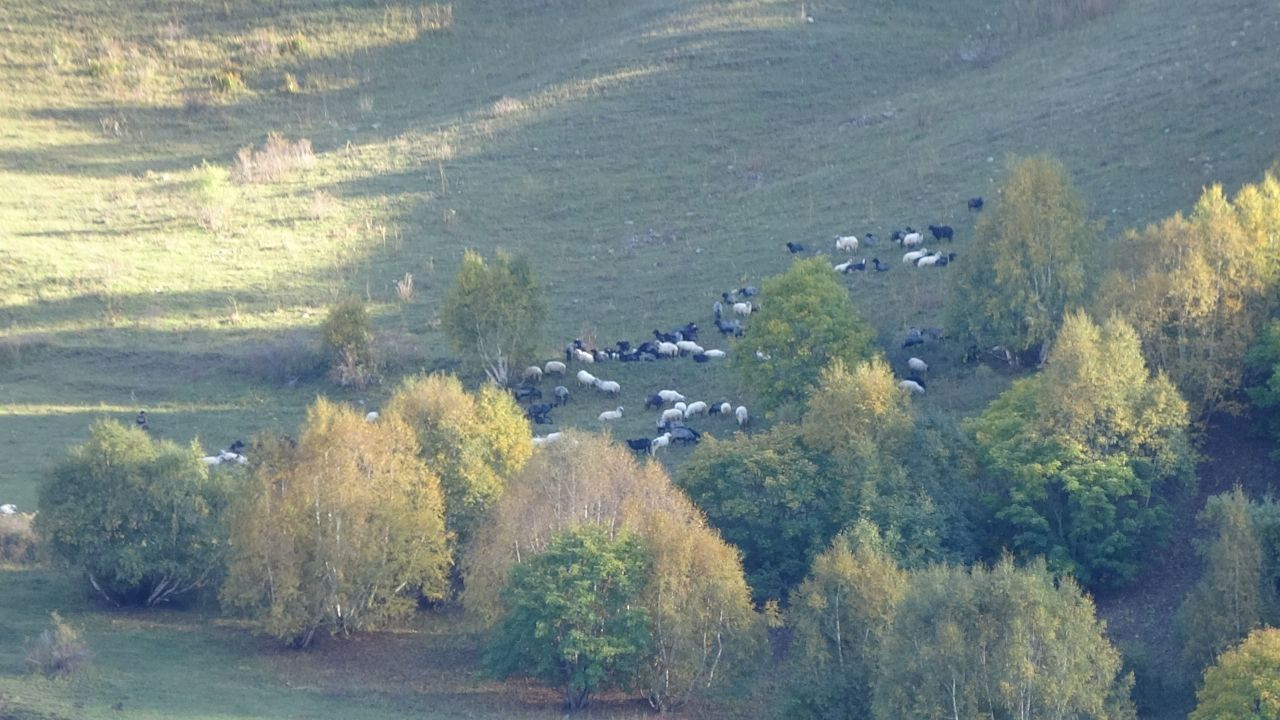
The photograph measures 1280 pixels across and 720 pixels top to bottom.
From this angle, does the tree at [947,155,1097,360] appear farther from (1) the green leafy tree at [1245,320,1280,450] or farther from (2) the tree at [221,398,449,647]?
(2) the tree at [221,398,449,647]

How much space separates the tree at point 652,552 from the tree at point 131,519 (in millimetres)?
7470

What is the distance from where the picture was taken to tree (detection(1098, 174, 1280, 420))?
49.4 m

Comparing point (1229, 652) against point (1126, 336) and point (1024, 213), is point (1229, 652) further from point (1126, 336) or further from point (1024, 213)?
point (1024, 213)

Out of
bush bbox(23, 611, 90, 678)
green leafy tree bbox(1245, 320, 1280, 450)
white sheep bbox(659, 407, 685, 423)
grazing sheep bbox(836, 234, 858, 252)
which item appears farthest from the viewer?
grazing sheep bbox(836, 234, 858, 252)

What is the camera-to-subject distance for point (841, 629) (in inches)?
1563

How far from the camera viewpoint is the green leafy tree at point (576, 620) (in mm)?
41500

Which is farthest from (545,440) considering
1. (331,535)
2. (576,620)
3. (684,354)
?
(684,354)

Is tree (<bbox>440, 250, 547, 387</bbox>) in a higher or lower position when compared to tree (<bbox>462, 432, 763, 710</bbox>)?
higher

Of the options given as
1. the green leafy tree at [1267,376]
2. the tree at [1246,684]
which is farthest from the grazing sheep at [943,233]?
the tree at [1246,684]

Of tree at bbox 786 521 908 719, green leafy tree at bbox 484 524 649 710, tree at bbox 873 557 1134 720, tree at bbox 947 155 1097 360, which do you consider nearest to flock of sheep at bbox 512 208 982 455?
tree at bbox 947 155 1097 360

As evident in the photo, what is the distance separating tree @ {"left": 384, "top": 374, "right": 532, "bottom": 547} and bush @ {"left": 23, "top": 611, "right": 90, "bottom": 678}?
11.2 metres

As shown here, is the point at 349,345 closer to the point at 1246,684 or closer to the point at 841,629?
the point at 841,629

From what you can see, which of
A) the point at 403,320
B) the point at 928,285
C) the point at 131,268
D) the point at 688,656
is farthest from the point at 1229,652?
the point at 131,268

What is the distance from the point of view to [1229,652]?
35.7 metres
